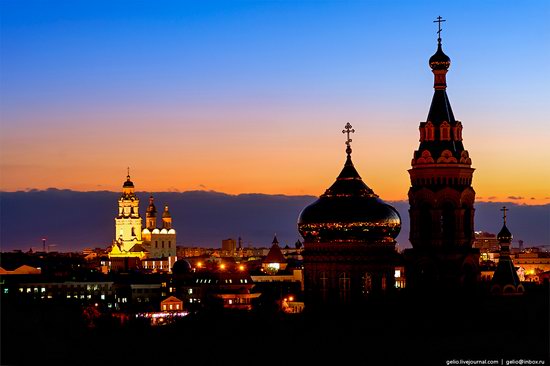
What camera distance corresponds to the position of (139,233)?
6668 inches

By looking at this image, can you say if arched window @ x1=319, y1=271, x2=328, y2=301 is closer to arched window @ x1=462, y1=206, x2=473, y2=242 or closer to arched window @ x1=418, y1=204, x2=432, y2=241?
arched window @ x1=418, y1=204, x2=432, y2=241

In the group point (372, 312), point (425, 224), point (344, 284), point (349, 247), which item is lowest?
point (372, 312)

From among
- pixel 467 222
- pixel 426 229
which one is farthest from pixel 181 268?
pixel 467 222

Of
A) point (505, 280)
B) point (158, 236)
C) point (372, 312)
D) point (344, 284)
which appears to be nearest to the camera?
point (372, 312)

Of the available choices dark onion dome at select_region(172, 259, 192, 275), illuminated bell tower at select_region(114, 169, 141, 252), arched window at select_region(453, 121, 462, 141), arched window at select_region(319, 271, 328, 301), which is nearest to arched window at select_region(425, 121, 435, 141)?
arched window at select_region(453, 121, 462, 141)

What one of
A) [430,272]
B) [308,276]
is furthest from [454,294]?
[308,276]

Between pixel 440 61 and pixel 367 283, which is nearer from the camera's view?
pixel 440 61

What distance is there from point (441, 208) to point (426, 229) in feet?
3.78

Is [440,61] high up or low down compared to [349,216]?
up

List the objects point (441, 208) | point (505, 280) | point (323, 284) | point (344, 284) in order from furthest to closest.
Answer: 1. point (323, 284)
2. point (344, 284)
3. point (505, 280)
4. point (441, 208)

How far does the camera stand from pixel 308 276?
66.8 meters

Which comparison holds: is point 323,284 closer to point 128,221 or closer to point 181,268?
point 181,268

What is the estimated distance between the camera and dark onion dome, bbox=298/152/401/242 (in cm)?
6556

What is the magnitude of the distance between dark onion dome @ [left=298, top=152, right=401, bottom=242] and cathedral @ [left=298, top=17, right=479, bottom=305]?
0.16 feet
